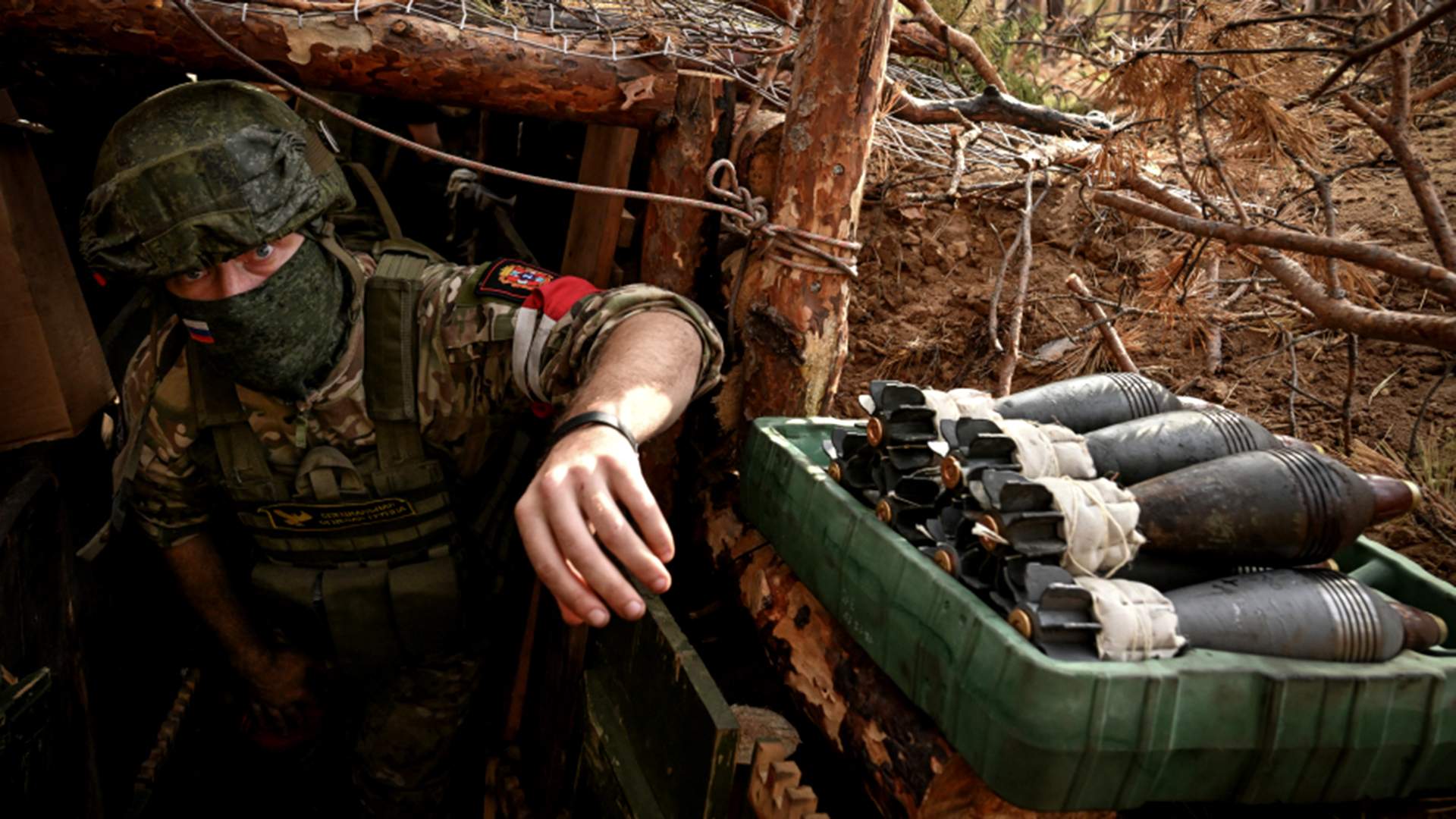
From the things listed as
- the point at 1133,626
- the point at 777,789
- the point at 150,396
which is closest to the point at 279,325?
the point at 150,396

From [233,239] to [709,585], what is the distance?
1634 millimetres

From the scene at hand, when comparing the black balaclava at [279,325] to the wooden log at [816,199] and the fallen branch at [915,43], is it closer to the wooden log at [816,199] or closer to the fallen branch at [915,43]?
the wooden log at [816,199]

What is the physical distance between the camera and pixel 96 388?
2592 mm

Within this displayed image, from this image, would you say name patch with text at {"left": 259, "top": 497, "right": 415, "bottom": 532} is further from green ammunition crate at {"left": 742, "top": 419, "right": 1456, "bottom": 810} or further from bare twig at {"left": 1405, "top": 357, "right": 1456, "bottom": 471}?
bare twig at {"left": 1405, "top": 357, "right": 1456, "bottom": 471}

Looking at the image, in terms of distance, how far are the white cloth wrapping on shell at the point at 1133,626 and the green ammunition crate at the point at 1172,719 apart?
0.02m

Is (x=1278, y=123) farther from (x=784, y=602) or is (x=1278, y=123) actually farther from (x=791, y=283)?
(x=784, y=602)

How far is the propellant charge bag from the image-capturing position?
1.82 metres

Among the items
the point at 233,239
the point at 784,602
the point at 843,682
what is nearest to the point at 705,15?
the point at 233,239

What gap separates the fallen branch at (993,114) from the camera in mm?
3087

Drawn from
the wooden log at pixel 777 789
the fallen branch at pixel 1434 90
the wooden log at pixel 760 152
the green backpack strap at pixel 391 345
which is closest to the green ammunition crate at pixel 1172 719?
the wooden log at pixel 777 789

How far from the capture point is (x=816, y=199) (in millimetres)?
2205

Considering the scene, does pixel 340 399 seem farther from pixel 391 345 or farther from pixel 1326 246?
pixel 1326 246

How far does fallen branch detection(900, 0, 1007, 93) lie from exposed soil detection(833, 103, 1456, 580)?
428 millimetres

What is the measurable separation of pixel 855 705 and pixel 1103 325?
1597 mm
